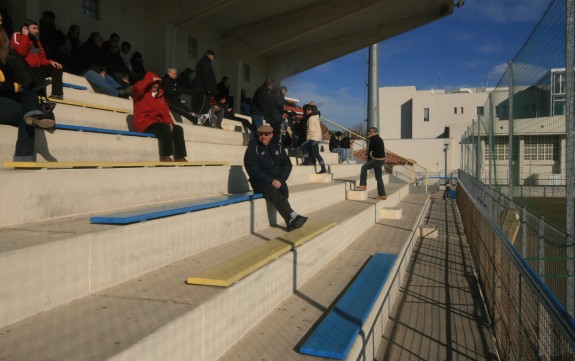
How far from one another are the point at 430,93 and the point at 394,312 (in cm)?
5845

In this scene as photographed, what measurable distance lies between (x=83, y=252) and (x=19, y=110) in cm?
215

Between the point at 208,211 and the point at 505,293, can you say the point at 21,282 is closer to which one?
the point at 208,211

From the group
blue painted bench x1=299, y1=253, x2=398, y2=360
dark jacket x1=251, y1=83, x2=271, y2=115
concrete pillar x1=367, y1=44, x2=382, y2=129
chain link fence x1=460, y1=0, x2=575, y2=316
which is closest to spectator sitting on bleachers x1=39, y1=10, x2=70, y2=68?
dark jacket x1=251, y1=83, x2=271, y2=115

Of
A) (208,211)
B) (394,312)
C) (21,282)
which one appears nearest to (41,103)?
(208,211)

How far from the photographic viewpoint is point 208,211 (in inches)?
169

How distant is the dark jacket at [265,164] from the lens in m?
5.88

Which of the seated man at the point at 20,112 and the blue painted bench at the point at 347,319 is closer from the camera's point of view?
the blue painted bench at the point at 347,319

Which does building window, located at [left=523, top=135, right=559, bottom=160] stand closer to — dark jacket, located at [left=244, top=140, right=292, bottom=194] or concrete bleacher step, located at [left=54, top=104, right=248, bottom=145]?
dark jacket, located at [left=244, top=140, right=292, bottom=194]

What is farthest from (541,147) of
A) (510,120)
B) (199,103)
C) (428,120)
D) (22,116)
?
(428,120)

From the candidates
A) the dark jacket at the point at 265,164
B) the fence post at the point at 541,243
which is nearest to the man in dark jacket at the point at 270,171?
the dark jacket at the point at 265,164

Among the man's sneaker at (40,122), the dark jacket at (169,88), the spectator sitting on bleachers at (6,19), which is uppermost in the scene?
the spectator sitting on bleachers at (6,19)

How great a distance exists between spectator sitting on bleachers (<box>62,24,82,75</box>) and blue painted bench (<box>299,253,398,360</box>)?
6.64 metres

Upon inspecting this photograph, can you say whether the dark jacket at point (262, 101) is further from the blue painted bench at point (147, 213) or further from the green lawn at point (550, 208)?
the green lawn at point (550, 208)

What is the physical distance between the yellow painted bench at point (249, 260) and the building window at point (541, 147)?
2779 mm
